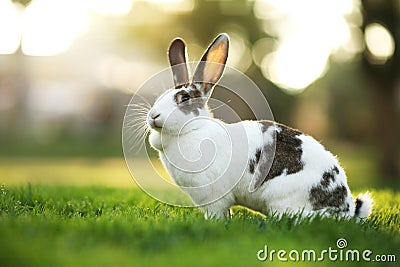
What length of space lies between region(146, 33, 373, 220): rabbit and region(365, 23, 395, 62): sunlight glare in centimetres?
1195

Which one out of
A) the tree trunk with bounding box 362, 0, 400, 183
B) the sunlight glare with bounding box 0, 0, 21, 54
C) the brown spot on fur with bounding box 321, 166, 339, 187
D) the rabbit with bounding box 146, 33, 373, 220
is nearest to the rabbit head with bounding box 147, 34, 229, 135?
the rabbit with bounding box 146, 33, 373, 220

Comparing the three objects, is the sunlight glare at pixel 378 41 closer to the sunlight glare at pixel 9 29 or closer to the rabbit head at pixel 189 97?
the sunlight glare at pixel 9 29

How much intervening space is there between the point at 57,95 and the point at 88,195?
27.8 metres

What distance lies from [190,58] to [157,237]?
55.4 ft

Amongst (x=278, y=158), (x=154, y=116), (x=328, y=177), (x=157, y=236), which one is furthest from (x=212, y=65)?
(x=157, y=236)

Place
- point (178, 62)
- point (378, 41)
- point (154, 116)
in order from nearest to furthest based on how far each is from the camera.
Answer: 1. point (154, 116)
2. point (178, 62)
3. point (378, 41)

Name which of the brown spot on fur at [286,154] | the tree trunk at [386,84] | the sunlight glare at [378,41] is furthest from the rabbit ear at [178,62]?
the sunlight glare at [378,41]

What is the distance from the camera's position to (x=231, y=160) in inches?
201

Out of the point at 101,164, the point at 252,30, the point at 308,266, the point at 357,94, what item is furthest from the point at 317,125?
the point at 308,266

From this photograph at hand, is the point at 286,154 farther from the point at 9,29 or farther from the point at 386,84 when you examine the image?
the point at 386,84

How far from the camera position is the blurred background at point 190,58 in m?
16.5

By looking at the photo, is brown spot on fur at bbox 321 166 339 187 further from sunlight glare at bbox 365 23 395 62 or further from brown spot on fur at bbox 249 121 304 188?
sunlight glare at bbox 365 23 395 62

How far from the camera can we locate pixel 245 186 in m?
5.10

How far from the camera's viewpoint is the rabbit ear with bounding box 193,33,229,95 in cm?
514
